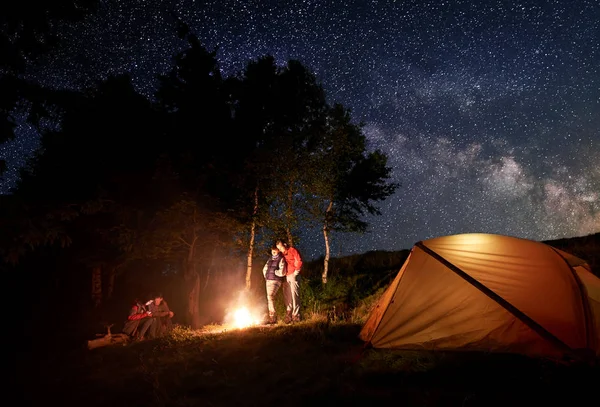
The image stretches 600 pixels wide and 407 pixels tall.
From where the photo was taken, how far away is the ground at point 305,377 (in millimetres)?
4543

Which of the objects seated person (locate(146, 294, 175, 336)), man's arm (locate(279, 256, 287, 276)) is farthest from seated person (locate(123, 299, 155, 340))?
man's arm (locate(279, 256, 287, 276))

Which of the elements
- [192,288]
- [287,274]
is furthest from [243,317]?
[192,288]

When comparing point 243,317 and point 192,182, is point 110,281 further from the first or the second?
point 243,317

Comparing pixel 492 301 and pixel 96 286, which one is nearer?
pixel 492 301

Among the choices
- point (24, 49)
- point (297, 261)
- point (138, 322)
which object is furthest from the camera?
point (138, 322)

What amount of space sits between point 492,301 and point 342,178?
1055 cm

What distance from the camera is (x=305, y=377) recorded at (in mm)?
5676


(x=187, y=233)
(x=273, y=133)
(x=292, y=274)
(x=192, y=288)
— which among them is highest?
(x=273, y=133)

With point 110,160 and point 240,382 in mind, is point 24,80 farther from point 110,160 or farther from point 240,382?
point 110,160

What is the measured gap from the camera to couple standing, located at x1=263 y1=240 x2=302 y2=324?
10633mm

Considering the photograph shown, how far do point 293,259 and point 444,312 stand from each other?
5.16 m

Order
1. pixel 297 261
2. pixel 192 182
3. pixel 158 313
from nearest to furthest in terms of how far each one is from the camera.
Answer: pixel 297 261 → pixel 158 313 → pixel 192 182

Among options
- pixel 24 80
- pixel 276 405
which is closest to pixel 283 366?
pixel 276 405

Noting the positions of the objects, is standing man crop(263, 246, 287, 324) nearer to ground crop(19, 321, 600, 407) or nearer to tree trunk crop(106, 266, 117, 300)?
ground crop(19, 321, 600, 407)
